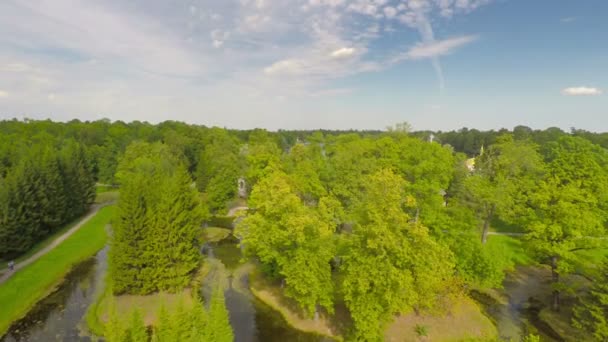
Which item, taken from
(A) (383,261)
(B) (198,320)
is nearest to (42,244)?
(B) (198,320)

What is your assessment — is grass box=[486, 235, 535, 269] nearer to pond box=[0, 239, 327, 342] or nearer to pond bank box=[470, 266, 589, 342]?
pond bank box=[470, 266, 589, 342]

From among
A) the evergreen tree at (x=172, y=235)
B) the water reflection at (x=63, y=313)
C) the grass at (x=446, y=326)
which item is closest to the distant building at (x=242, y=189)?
the water reflection at (x=63, y=313)

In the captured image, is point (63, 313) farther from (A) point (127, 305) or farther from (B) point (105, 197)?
(B) point (105, 197)

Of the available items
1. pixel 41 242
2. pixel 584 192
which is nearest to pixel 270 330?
pixel 584 192

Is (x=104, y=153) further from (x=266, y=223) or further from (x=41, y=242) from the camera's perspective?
(x=266, y=223)

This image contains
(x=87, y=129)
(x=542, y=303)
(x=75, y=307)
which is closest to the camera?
(x=75, y=307)

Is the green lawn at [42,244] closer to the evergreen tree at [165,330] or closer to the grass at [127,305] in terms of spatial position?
the grass at [127,305]
